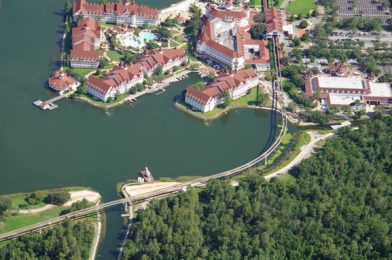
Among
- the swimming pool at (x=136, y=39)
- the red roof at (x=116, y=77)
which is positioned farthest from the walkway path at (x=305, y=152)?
the swimming pool at (x=136, y=39)

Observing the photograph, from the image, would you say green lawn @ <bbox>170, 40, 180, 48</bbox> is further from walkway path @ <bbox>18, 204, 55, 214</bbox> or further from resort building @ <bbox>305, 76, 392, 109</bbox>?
walkway path @ <bbox>18, 204, 55, 214</bbox>

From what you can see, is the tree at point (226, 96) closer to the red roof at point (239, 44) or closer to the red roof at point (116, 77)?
the red roof at point (239, 44)

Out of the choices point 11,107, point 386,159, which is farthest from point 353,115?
point 11,107

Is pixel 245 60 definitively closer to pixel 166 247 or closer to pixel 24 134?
pixel 24 134

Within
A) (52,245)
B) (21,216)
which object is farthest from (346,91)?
(52,245)

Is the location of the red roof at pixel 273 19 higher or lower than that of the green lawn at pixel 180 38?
higher

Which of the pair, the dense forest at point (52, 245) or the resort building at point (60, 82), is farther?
the resort building at point (60, 82)
